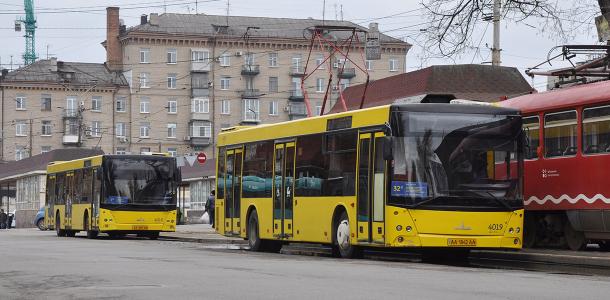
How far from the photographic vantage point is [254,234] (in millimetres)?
29031

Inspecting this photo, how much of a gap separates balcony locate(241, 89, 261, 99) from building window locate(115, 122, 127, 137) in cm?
1236

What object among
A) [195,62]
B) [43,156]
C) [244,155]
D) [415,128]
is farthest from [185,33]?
[415,128]

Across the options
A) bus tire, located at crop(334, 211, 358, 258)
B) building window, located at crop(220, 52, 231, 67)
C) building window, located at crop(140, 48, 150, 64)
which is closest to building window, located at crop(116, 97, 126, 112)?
building window, located at crop(140, 48, 150, 64)

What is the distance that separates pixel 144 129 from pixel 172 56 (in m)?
7.64

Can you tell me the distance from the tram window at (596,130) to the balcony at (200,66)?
101 metres

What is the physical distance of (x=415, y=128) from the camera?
21938 mm

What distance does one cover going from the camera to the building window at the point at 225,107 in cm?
12556

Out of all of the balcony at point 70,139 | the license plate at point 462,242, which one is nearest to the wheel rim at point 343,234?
the license plate at point 462,242

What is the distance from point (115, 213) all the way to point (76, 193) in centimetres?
483

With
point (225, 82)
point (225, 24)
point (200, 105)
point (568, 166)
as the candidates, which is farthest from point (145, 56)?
point (568, 166)

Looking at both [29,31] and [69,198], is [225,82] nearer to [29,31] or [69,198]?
[29,31]

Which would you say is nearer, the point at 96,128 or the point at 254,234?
the point at 254,234

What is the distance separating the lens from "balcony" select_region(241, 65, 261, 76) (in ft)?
409

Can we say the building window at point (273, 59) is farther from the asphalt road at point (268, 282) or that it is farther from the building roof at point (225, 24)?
the asphalt road at point (268, 282)
